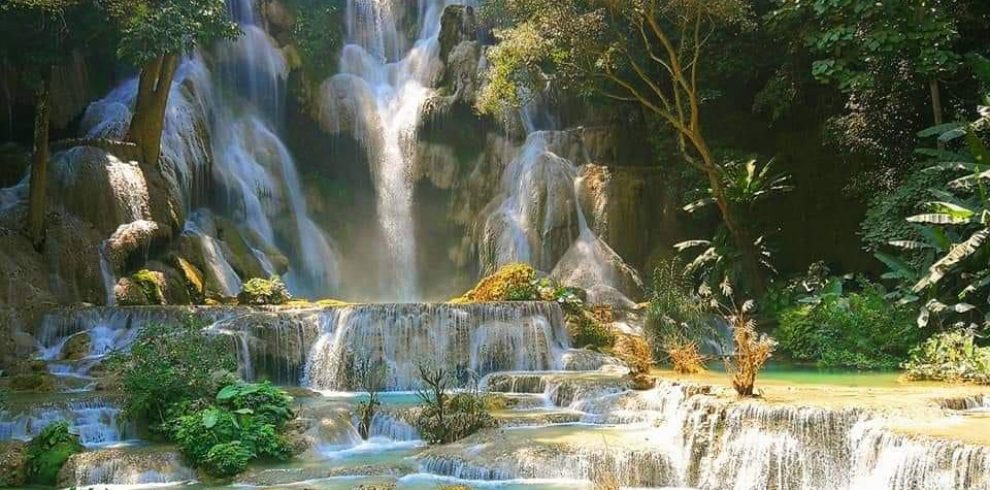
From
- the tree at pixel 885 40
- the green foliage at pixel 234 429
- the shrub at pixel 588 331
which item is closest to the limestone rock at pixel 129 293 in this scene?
the green foliage at pixel 234 429

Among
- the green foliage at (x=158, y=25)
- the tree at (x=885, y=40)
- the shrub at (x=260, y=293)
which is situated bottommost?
the shrub at (x=260, y=293)

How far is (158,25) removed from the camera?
19.0 metres

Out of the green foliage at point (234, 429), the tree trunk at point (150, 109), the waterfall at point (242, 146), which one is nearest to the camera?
the green foliage at point (234, 429)

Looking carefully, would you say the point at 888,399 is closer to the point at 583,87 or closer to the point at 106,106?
the point at 583,87

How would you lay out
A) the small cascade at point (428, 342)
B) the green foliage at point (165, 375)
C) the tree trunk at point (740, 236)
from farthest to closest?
1. the tree trunk at point (740, 236)
2. the small cascade at point (428, 342)
3. the green foliage at point (165, 375)

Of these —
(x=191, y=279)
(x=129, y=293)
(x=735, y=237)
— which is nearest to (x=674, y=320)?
(x=735, y=237)

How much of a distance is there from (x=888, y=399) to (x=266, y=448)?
7.31 metres

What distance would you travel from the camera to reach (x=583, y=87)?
20.9 meters

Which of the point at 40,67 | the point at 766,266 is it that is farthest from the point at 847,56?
the point at 40,67

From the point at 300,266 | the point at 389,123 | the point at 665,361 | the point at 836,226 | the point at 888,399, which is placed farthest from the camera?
the point at 389,123

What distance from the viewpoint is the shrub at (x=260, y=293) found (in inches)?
750

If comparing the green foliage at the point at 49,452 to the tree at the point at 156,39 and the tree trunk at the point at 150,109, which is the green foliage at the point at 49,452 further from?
the tree trunk at the point at 150,109

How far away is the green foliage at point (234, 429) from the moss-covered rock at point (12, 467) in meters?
1.67

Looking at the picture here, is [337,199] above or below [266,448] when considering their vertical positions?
above
